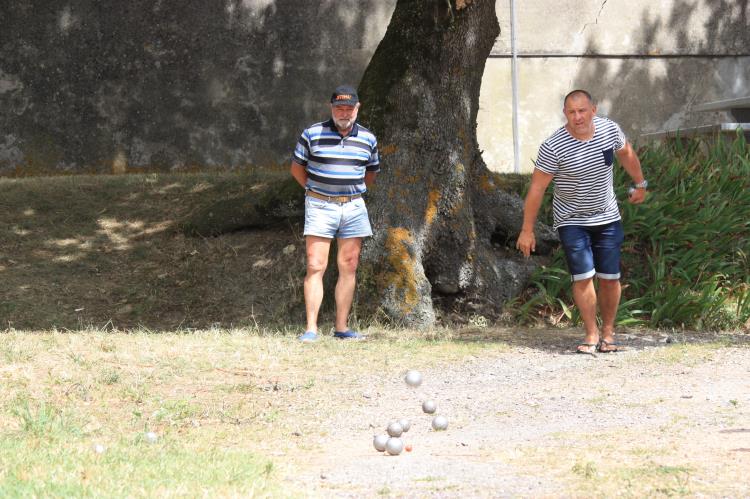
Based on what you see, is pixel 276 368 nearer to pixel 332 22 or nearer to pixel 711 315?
pixel 711 315

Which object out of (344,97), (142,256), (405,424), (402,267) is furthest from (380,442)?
(142,256)

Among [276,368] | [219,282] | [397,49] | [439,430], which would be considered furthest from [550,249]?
[439,430]

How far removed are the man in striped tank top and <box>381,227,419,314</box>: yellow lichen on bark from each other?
169cm

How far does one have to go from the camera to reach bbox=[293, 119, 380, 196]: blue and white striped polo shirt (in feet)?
24.9

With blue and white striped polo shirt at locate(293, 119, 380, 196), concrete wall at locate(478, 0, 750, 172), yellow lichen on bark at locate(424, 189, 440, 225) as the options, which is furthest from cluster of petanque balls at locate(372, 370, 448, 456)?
concrete wall at locate(478, 0, 750, 172)

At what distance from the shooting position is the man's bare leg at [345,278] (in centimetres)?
774

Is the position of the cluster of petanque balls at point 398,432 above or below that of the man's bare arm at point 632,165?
below

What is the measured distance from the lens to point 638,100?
610 inches

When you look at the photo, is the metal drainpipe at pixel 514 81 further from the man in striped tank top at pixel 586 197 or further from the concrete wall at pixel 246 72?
the man in striped tank top at pixel 586 197

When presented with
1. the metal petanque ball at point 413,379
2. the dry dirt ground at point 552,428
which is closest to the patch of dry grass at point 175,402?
the dry dirt ground at point 552,428

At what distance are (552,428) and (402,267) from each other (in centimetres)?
356

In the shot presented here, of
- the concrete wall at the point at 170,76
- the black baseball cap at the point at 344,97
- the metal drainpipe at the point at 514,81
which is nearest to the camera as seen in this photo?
the black baseball cap at the point at 344,97

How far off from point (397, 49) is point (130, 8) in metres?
5.95

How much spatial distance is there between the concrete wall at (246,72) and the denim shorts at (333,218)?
6.91 meters
